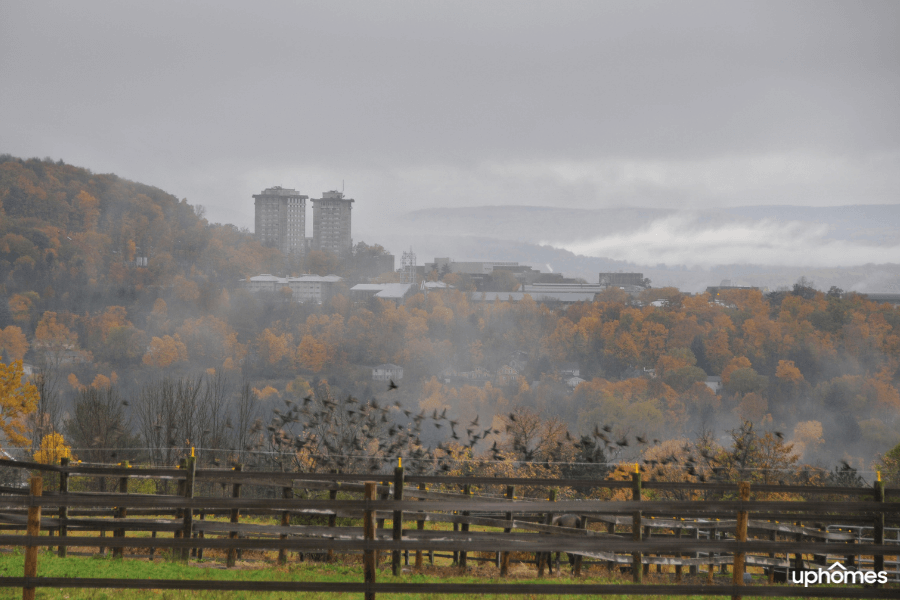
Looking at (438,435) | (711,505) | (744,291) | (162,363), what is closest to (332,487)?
(711,505)

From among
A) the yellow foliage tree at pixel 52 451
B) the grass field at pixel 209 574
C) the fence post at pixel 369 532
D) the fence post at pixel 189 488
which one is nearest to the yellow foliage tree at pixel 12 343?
the yellow foliage tree at pixel 52 451

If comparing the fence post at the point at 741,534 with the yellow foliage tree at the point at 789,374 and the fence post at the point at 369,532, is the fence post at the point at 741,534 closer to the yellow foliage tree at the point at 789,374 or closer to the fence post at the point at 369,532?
the fence post at the point at 369,532

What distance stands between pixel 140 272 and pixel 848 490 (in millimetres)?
195734

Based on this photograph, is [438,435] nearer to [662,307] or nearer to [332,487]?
[662,307]

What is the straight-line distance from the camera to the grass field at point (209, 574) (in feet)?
27.1

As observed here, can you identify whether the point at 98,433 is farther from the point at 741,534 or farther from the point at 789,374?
the point at 789,374

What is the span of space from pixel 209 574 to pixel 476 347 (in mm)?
158419

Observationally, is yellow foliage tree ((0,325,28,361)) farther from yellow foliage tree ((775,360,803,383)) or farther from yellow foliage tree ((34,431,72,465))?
yellow foliage tree ((775,360,803,383))

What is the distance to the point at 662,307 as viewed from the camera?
6703 inches

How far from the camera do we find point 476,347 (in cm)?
16738

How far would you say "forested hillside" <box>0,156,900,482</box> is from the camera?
437 ft

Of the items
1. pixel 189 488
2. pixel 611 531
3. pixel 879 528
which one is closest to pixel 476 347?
pixel 611 531

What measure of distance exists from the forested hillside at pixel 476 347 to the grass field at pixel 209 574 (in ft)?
322
